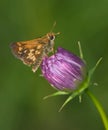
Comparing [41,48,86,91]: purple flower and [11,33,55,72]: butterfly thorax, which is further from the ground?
[11,33,55,72]: butterfly thorax

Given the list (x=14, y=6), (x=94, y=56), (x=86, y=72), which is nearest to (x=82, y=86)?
(x=86, y=72)

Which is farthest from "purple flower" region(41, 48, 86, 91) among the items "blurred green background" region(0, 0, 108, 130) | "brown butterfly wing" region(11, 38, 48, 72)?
"blurred green background" region(0, 0, 108, 130)

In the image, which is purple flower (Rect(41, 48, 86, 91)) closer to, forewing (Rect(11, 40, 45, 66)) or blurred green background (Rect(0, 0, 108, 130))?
forewing (Rect(11, 40, 45, 66))

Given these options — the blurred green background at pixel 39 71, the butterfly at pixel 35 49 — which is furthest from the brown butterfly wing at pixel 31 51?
the blurred green background at pixel 39 71

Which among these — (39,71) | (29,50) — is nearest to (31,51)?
(29,50)

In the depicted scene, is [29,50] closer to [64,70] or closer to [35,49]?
[35,49]
